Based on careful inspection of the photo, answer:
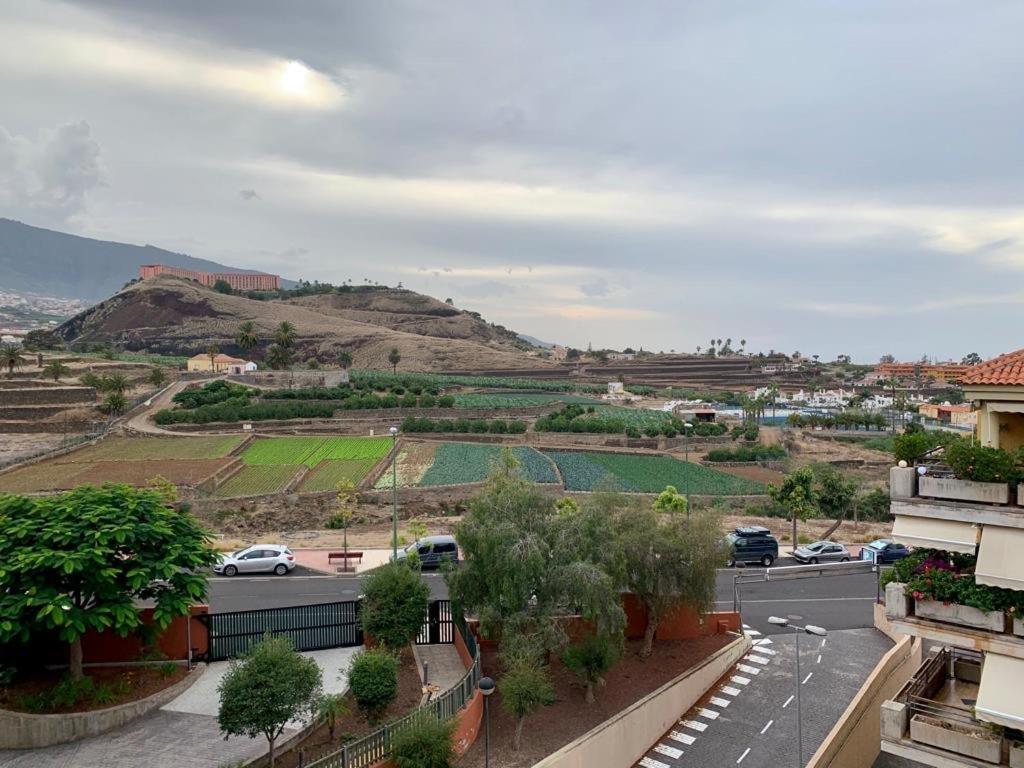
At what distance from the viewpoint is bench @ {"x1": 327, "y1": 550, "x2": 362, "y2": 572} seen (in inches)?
1195

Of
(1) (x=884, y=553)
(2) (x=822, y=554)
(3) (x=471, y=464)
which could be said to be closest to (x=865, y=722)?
(2) (x=822, y=554)

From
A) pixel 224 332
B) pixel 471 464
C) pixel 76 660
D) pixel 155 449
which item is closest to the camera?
pixel 76 660

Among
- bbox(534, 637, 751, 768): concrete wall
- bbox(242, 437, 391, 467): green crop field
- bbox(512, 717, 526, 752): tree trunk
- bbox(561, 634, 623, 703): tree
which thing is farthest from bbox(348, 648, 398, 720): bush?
bbox(242, 437, 391, 467): green crop field

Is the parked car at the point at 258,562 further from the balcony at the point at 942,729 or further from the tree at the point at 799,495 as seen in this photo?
the tree at the point at 799,495

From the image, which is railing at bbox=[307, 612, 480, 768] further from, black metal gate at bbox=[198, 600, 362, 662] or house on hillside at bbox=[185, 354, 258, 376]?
house on hillside at bbox=[185, 354, 258, 376]

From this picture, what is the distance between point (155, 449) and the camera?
5912 centimetres

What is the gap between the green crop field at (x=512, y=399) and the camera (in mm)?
86625

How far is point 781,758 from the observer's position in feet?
56.3

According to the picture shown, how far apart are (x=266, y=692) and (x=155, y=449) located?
52291 millimetres

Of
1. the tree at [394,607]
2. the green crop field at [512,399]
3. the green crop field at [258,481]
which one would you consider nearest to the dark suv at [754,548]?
the tree at [394,607]

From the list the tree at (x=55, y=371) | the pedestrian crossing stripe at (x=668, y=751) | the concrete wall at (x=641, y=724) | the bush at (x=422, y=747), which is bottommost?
the pedestrian crossing stripe at (x=668, y=751)

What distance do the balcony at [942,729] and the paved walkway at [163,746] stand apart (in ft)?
39.4

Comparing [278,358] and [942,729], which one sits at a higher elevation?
[278,358]

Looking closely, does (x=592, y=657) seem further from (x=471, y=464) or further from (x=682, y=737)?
(x=471, y=464)
